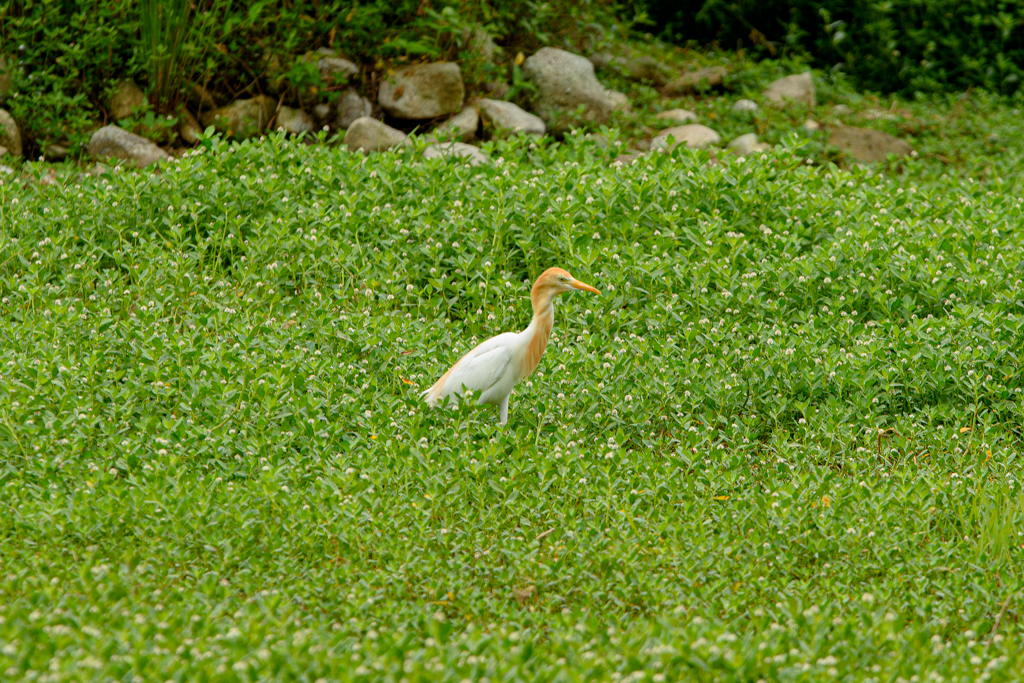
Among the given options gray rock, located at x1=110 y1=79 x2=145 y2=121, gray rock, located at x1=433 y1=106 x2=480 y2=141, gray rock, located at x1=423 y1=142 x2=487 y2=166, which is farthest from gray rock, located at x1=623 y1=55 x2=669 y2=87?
gray rock, located at x1=110 y1=79 x2=145 y2=121

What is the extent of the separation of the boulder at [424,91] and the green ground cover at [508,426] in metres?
1.28

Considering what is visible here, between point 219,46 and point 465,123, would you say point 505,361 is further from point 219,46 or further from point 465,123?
point 219,46

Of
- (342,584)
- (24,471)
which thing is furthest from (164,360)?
(342,584)

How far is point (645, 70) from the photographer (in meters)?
9.99

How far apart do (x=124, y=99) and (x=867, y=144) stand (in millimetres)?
6157

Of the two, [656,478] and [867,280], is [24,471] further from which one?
[867,280]

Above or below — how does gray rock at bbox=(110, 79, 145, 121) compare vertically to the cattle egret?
below

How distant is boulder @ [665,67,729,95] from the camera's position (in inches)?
389

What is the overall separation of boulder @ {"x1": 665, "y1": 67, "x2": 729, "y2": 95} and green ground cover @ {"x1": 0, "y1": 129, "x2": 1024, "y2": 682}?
113 inches

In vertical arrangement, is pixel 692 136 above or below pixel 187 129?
above

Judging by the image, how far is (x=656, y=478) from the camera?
3961mm

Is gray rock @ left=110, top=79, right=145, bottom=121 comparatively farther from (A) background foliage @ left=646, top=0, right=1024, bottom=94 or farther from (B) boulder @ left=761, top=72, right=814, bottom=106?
(A) background foliage @ left=646, top=0, right=1024, bottom=94

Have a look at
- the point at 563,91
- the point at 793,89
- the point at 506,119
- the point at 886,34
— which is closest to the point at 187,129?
the point at 506,119

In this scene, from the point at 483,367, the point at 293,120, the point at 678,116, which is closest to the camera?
the point at 483,367
